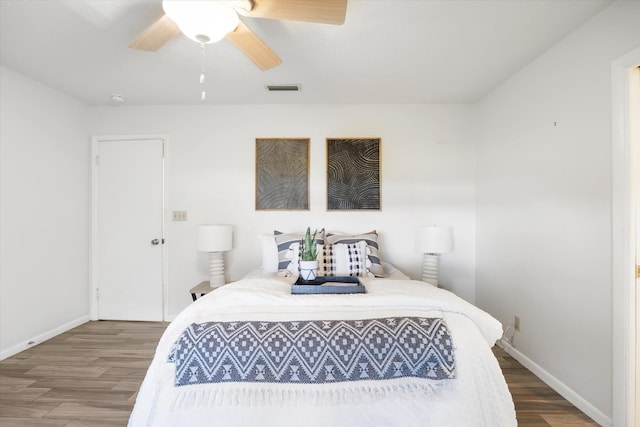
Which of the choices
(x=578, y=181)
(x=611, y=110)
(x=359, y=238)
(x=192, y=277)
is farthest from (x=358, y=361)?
(x=192, y=277)

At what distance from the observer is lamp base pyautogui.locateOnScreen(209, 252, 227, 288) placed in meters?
2.80

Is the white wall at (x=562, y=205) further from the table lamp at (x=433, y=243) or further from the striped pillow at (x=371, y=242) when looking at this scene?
the striped pillow at (x=371, y=242)

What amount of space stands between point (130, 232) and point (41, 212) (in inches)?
28.6

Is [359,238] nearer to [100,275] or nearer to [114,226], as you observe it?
[114,226]

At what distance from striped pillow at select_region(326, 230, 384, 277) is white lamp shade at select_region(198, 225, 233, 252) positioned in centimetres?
103

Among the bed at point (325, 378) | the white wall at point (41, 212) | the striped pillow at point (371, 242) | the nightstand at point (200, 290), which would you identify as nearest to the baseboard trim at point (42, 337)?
the white wall at point (41, 212)

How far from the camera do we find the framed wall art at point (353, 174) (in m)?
3.04

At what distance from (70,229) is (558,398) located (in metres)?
4.38

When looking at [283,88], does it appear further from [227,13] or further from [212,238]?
[212,238]

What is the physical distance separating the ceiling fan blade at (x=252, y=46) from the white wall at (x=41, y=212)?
224 cm

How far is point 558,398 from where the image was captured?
1.84m

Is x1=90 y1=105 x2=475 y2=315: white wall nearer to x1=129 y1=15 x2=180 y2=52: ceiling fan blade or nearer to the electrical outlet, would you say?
the electrical outlet

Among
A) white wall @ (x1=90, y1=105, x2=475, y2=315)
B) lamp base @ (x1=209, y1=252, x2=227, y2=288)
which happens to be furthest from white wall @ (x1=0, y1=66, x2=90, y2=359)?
lamp base @ (x1=209, y1=252, x2=227, y2=288)

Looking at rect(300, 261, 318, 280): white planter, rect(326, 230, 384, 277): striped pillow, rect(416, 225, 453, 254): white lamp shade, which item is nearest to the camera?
rect(300, 261, 318, 280): white planter
